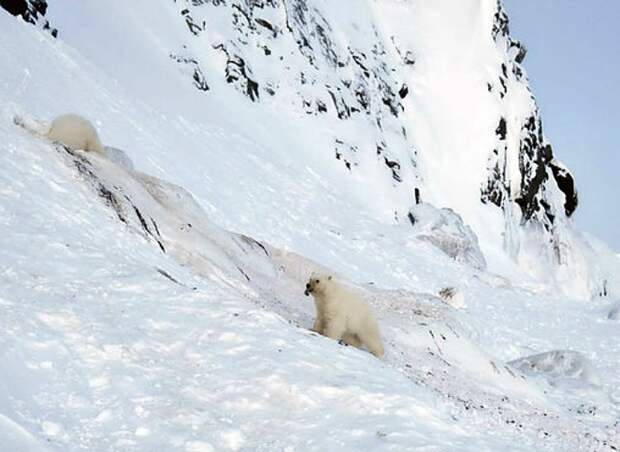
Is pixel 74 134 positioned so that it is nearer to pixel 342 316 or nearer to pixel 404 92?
pixel 342 316

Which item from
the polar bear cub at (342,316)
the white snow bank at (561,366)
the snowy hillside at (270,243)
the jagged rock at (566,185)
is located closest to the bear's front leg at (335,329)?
the polar bear cub at (342,316)

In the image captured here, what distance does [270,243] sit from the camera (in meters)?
23.8

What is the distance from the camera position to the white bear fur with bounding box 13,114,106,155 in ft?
41.4

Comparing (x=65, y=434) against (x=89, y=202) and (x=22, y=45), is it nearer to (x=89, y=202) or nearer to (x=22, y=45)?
(x=89, y=202)

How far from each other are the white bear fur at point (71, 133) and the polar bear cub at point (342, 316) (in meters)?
4.92

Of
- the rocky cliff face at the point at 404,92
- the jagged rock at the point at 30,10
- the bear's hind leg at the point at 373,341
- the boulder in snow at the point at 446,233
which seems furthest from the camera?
the rocky cliff face at the point at 404,92

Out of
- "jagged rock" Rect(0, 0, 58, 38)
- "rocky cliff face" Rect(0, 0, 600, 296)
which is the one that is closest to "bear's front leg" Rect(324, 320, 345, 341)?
"jagged rock" Rect(0, 0, 58, 38)

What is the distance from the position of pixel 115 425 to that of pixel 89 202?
208 inches

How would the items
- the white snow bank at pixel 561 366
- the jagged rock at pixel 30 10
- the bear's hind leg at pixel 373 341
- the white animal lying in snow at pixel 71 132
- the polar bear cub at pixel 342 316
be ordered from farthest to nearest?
Answer: 1. the jagged rock at pixel 30 10
2. the white snow bank at pixel 561 366
3. the white animal lying in snow at pixel 71 132
4. the bear's hind leg at pixel 373 341
5. the polar bear cub at pixel 342 316

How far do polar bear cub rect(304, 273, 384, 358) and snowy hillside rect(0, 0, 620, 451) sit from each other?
56cm

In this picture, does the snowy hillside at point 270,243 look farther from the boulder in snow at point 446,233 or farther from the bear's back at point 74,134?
the bear's back at point 74,134

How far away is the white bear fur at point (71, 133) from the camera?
12617 mm

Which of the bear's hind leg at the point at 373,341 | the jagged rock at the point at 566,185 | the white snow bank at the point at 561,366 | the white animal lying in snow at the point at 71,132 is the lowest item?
the white animal lying in snow at the point at 71,132

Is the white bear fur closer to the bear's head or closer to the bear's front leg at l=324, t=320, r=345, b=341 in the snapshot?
the bear's head
